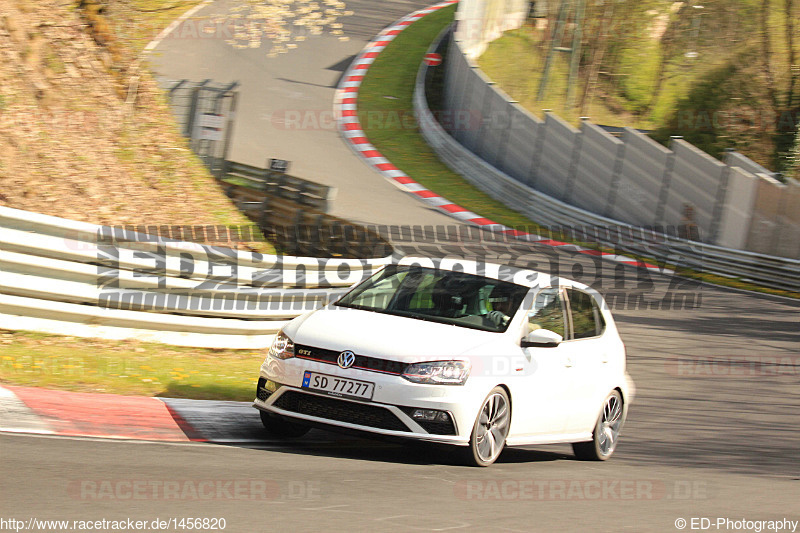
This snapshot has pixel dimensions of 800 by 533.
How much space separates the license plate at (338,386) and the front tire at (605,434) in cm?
269

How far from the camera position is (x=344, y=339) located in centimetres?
729

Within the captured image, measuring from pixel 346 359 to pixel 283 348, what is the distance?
64 cm

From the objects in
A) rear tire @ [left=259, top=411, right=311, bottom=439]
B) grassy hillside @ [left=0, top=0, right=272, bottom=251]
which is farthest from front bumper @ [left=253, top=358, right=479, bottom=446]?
grassy hillside @ [left=0, top=0, right=272, bottom=251]

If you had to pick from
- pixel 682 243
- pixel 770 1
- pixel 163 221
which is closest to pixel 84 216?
pixel 163 221

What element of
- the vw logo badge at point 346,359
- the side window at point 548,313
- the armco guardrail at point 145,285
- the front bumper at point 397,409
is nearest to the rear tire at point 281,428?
the front bumper at point 397,409

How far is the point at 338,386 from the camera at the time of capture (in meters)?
7.14

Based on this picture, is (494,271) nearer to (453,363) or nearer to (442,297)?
(442,297)

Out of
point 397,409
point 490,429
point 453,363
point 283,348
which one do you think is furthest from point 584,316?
point 283,348

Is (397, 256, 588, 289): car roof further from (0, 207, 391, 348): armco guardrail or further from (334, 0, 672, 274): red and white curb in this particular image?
(334, 0, 672, 274): red and white curb

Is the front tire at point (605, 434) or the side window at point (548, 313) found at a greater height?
the side window at point (548, 313)

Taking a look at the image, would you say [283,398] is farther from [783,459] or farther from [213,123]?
[213,123]

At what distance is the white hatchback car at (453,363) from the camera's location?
7.07m

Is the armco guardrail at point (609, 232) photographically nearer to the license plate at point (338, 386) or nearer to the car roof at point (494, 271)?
the car roof at point (494, 271)

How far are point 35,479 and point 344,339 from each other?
2.42 meters
